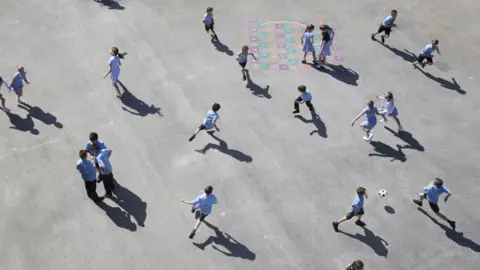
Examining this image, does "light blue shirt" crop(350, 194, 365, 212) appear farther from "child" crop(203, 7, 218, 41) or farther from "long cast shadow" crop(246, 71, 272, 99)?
"child" crop(203, 7, 218, 41)

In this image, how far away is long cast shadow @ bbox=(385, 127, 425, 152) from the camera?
54.3 feet

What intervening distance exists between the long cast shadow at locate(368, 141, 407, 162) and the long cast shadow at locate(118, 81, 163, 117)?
7179mm

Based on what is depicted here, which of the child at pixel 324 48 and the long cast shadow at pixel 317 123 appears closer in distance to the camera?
the long cast shadow at pixel 317 123

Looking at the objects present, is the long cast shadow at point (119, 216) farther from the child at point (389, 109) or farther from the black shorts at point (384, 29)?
the black shorts at point (384, 29)

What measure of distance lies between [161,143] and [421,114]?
9.02 metres

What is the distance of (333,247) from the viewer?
13664 mm

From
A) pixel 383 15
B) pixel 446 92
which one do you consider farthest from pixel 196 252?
pixel 383 15

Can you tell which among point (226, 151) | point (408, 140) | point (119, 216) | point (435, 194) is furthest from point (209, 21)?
point (435, 194)

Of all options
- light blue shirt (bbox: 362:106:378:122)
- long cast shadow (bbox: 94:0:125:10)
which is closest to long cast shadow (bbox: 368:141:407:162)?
light blue shirt (bbox: 362:106:378:122)

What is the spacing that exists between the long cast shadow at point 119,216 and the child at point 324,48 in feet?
31.3

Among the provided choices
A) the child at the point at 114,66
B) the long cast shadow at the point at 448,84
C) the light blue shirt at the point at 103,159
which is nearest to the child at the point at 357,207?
the light blue shirt at the point at 103,159

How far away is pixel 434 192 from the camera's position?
45.2 ft

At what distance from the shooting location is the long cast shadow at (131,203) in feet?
46.1

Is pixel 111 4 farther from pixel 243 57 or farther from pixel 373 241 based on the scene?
pixel 373 241
